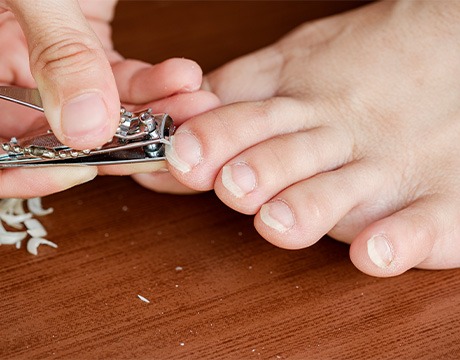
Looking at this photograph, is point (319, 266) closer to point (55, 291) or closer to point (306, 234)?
point (306, 234)

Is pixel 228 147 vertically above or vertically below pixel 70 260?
above

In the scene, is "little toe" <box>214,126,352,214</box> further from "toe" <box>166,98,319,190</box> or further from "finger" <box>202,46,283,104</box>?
"finger" <box>202,46,283,104</box>

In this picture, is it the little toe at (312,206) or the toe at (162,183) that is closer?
the little toe at (312,206)

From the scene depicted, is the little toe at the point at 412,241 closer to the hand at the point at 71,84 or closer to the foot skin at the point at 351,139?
the foot skin at the point at 351,139

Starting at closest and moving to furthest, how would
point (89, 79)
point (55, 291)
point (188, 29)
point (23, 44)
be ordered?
point (89, 79)
point (55, 291)
point (23, 44)
point (188, 29)

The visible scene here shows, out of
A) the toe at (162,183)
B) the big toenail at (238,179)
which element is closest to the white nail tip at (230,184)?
the big toenail at (238,179)

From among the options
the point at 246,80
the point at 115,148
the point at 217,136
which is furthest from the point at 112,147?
the point at 246,80

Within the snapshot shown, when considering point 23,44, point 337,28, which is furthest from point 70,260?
point 337,28
